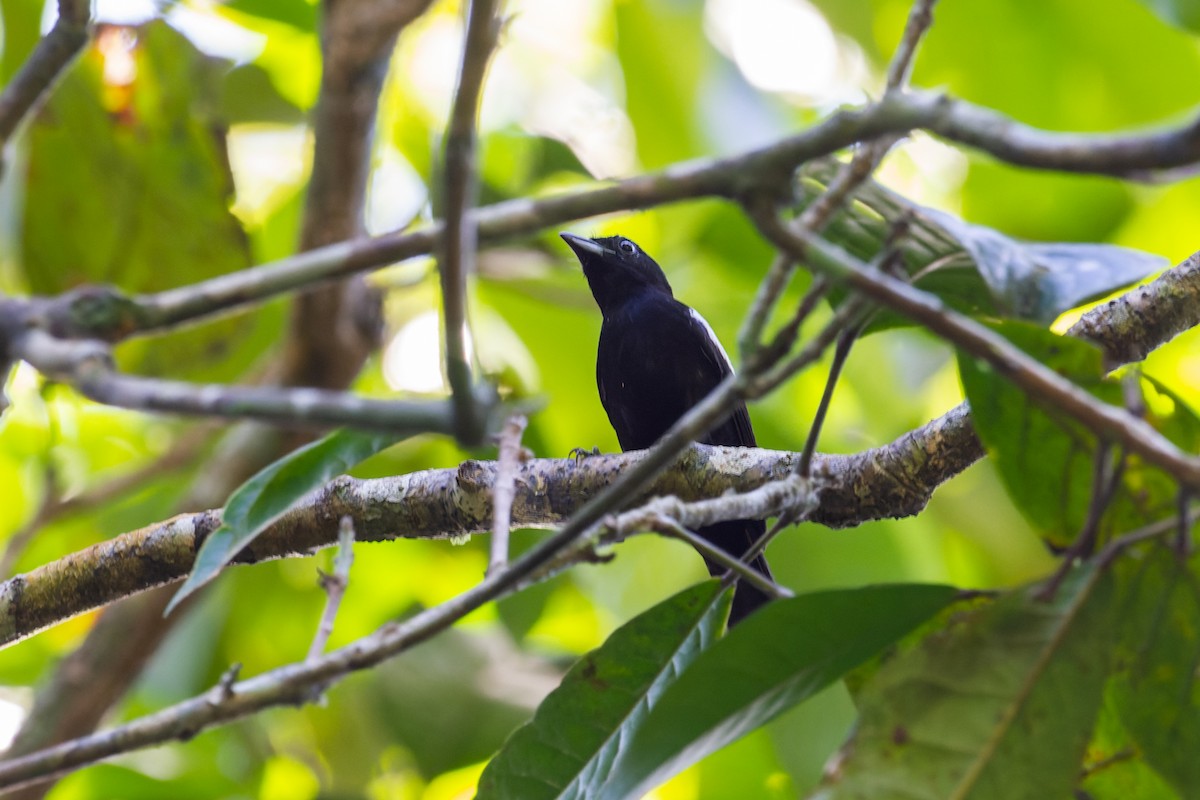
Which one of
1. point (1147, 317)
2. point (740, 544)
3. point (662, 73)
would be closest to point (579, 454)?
point (740, 544)

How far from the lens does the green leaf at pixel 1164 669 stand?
1.39 metres

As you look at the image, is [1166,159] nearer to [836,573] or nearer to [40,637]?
[836,573]

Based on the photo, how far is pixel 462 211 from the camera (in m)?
0.98

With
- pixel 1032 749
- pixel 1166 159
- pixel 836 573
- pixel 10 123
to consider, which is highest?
pixel 10 123

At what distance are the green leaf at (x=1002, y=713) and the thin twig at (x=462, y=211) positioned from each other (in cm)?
75

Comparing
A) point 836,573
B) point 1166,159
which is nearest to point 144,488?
point 836,573

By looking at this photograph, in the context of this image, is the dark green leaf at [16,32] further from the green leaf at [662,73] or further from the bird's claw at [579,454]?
the bird's claw at [579,454]

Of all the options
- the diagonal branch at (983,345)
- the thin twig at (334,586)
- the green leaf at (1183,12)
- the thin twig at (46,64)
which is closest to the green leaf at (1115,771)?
the diagonal branch at (983,345)

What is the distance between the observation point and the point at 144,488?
4.57m

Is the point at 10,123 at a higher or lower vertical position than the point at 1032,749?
higher

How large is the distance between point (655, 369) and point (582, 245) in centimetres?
74

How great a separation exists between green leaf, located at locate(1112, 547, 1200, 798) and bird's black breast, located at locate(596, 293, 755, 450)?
258cm

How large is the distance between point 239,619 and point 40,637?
995mm

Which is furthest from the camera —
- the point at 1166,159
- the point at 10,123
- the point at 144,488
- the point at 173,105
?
the point at 144,488
